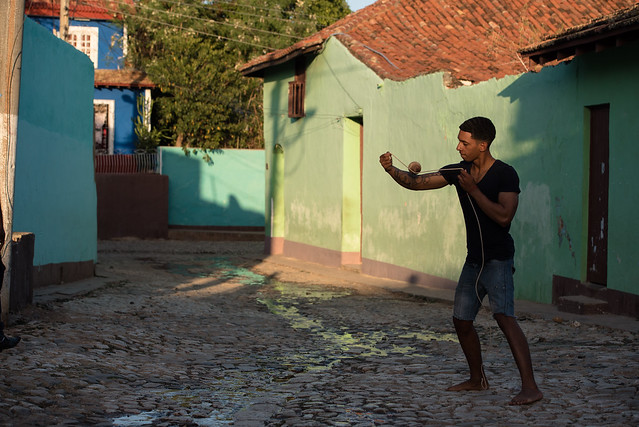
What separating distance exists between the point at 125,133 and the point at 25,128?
17.4m

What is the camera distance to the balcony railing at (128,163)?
26.1m

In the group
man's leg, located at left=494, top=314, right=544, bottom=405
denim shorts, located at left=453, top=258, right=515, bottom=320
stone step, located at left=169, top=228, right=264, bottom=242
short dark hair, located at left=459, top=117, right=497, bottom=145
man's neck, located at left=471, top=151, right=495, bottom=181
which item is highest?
short dark hair, located at left=459, top=117, right=497, bottom=145

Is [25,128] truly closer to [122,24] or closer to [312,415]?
[312,415]

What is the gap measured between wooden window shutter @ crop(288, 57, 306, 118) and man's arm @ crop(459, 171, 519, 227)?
14.8m

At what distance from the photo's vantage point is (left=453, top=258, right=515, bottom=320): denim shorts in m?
5.50

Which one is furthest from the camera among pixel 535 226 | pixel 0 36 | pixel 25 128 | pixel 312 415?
pixel 535 226

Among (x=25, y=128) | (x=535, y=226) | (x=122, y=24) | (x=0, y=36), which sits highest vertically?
(x=122, y=24)

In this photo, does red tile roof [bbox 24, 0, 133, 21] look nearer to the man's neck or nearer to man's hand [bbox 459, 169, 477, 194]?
the man's neck

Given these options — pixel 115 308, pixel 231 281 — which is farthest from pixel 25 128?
pixel 231 281

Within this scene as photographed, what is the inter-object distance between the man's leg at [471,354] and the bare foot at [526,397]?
17.7 inches

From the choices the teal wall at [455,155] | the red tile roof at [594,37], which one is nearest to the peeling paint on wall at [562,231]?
the teal wall at [455,155]

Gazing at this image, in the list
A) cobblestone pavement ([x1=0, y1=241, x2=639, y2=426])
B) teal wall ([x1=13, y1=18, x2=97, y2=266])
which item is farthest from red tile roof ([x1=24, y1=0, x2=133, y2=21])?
cobblestone pavement ([x1=0, y1=241, x2=639, y2=426])

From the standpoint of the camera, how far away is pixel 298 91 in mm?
20188

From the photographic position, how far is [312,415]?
532 cm
